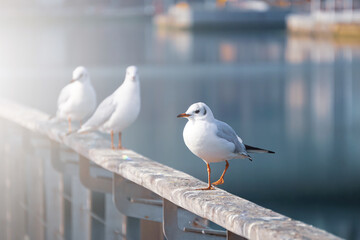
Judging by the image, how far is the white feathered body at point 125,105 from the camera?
3.78 meters

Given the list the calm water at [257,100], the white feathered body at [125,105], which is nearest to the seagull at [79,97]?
the white feathered body at [125,105]

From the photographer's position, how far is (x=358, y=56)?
36.5 metres

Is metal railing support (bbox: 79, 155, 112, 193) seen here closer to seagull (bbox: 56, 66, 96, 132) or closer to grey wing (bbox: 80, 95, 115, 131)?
grey wing (bbox: 80, 95, 115, 131)

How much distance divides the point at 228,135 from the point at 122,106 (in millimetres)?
980

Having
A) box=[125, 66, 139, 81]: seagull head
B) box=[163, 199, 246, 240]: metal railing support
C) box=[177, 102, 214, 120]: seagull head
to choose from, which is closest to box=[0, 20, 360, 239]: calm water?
box=[125, 66, 139, 81]: seagull head

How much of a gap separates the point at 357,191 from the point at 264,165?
1.86 meters

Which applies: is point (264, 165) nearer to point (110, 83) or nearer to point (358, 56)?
point (110, 83)

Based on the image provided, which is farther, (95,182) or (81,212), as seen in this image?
(81,212)

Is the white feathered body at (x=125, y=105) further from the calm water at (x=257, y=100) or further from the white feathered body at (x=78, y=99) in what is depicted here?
the calm water at (x=257, y=100)

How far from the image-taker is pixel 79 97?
4.16m

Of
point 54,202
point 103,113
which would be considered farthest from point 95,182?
point 54,202

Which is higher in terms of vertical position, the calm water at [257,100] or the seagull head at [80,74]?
the seagull head at [80,74]

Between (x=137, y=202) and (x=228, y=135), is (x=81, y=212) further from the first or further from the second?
(x=228, y=135)

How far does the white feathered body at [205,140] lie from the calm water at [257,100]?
22.2 feet
